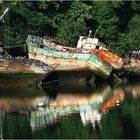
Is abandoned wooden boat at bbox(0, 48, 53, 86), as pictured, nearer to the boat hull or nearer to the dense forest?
the dense forest

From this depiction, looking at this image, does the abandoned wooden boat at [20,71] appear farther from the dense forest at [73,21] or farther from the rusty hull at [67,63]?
the dense forest at [73,21]

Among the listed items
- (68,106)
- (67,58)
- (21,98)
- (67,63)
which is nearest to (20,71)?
(67,63)

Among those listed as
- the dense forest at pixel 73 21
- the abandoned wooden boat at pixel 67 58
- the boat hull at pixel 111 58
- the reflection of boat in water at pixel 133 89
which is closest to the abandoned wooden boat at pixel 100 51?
the boat hull at pixel 111 58

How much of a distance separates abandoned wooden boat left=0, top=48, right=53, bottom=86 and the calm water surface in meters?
0.97

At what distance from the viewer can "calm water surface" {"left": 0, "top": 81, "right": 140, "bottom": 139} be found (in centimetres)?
2961

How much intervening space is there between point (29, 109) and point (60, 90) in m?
8.18

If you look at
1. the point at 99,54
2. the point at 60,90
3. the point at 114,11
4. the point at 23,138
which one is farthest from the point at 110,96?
the point at 114,11

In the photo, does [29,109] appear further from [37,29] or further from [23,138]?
[37,29]

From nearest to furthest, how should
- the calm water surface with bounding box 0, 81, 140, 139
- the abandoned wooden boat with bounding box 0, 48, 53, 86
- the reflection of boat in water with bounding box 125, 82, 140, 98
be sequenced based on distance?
the calm water surface with bounding box 0, 81, 140, 139, the reflection of boat in water with bounding box 125, 82, 140, 98, the abandoned wooden boat with bounding box 0, 48, 53, 86

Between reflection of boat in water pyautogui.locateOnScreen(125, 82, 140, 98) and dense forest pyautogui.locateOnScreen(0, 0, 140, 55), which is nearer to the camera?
reflection of boat in water pyautogui.locateOnScreen(125, 82, 140, 98)

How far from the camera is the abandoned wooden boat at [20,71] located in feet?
152

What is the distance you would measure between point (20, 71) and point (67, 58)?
3.91 meters

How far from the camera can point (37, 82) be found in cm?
4659

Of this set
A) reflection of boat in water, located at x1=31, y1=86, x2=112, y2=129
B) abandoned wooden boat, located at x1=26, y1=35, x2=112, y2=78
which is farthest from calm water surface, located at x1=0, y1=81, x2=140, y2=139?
abandoned wooden boat, located at x1=26, y1=35, x2=112, y2=78
